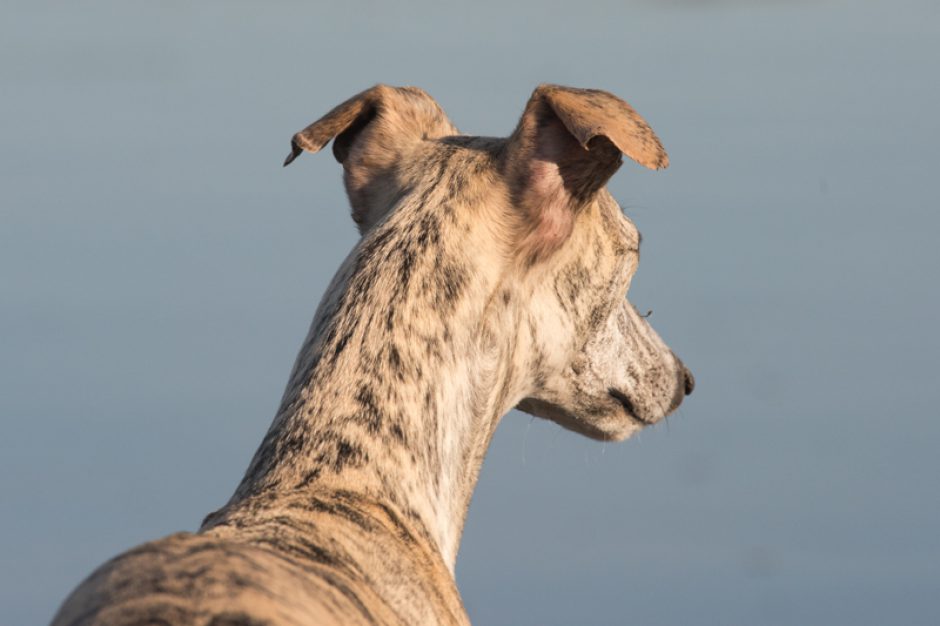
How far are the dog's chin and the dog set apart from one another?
2.6 inches

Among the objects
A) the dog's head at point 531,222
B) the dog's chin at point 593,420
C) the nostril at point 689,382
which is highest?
the dog's head at point 531,222

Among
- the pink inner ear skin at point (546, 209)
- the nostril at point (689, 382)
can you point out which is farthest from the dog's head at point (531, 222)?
the nostril at point (689, 382)

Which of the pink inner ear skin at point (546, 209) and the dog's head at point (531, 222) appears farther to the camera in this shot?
the pink inner ear skin at point (546, 209)

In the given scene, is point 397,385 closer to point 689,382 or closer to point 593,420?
point 593,420

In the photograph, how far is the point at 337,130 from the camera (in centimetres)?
760

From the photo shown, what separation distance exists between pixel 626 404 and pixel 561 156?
78.0 inches

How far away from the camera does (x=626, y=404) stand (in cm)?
844

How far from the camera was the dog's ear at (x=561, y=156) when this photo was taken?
6.40 m

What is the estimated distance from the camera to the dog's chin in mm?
8117

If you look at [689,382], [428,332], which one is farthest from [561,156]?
[689,382]

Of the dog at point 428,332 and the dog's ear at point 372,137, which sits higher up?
the dog's ear at point 372,137

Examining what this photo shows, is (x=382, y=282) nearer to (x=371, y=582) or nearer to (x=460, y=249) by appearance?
(x=460, y=249)

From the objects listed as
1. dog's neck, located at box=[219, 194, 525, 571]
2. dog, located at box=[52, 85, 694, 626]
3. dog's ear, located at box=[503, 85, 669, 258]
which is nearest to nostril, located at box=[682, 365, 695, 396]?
dog, located at box=[52, 85, 694, 626]

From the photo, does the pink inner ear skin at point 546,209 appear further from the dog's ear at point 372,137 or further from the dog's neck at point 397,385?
the dog's ear at point 372,137
